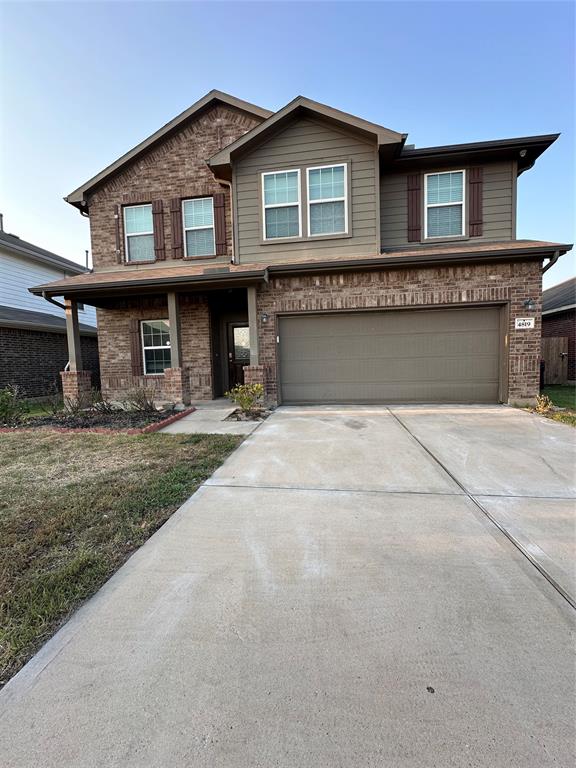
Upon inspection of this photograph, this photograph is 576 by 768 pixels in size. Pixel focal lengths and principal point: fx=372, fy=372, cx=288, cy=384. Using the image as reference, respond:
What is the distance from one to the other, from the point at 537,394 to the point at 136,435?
8.08 meters

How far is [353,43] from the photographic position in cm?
916

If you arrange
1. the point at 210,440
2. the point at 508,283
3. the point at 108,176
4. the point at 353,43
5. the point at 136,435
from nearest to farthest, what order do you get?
the point at 210,440 → the point at 136,435 → the point at 508,283 → the point at 353,43 → the point at 108,176

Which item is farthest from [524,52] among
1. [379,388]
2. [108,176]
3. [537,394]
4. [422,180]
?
[108,176]

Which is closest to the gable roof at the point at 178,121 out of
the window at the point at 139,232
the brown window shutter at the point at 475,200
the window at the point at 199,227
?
the window at the point at 139,232

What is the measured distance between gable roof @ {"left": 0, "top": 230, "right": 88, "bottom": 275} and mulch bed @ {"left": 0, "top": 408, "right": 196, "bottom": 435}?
31.6 feet

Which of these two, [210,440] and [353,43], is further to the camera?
[353,43]

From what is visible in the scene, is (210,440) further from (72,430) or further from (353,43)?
(353,43)

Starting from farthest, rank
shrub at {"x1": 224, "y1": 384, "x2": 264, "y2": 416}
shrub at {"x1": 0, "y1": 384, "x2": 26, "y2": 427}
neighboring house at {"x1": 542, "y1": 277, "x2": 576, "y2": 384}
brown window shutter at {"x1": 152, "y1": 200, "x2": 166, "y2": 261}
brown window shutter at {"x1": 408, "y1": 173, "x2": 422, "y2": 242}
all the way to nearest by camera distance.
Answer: neighboring house at {"x1": 542, "y1": 277, "x2": 576, "y2": 384} < brown window shutter at {"x1": 152, "y1": 200, "x2": 166, "y2": 261} < brown window shutter at {"x1": 408, "y1": 173, "x2": 422, "y2": 242} < shrub at {"x1": 224, "y1": 384, "x2": 264, "y2": 416} < shrub at {"x1": 0, "y1": 384, "x2": 26, "y2": 427}

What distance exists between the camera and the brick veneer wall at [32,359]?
11387 mm

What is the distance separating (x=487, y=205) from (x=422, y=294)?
2.82 metres

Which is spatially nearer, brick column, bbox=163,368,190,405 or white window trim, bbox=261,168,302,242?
brick column, bbox=163,368,190,405

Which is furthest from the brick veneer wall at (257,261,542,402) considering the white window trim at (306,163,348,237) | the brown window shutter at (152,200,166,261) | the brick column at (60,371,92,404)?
the brick column at (60,371,92,404)

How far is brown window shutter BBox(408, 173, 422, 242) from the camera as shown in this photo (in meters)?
8.84

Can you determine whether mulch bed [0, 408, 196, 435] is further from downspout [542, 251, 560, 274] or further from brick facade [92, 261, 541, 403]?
downspout [542, 251, 560, 274]
